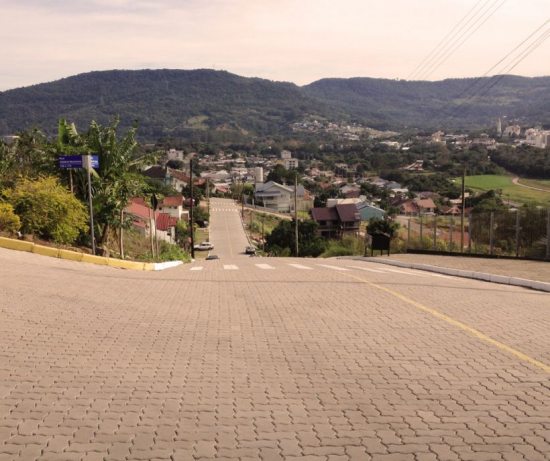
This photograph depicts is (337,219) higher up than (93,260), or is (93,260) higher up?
(93,260)

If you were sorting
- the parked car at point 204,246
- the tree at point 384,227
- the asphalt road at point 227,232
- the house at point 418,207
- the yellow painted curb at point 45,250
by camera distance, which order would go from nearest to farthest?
the yellow painted curb at point 45,250 < the tree at point 384,227 < the parked car at point 204,246 < the asphalt road at point 227,232 < the house at point 418,207

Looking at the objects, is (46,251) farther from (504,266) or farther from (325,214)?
(325,214)

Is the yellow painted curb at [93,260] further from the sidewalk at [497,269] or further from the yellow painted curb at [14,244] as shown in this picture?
the sidewalk at [497,269]

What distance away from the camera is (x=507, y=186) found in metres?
70.9

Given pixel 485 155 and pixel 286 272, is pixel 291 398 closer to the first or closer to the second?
pixel 286 272

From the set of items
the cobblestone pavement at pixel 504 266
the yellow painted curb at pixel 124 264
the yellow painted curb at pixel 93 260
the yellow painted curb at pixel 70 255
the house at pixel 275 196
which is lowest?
the house at pixel 275 196

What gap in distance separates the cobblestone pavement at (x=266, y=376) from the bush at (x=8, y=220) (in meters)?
5.60

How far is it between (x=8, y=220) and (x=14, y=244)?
1192 millimetres

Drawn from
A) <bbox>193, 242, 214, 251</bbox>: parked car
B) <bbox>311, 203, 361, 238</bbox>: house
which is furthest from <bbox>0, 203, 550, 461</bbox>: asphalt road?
<bbox>311, 203, 361, 238</bbox>: house

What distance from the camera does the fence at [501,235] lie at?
64.9 ft

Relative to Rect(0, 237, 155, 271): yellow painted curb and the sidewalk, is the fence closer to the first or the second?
the sidewalk

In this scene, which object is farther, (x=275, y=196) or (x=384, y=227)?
(x=275, y=196)

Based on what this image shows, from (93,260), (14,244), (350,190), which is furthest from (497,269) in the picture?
(350,190)

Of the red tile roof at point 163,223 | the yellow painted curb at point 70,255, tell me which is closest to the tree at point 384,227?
the red tile roof at point 163,223
